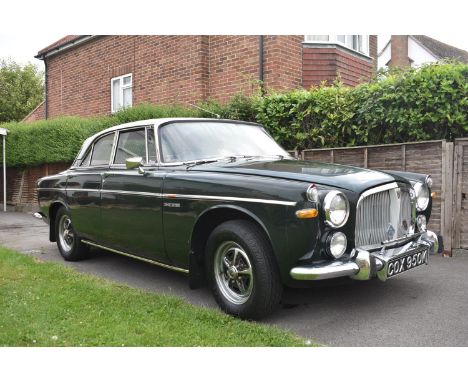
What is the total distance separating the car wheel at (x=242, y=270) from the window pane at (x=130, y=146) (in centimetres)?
152

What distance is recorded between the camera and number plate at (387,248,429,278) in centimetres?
368

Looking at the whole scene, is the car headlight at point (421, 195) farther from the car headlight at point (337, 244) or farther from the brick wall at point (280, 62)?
the brick wall at point (280, 62)

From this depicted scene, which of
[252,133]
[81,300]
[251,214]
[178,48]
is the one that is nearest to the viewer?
[251,214]

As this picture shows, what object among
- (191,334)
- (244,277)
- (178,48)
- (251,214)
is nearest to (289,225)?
(251,214)

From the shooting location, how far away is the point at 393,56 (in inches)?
842

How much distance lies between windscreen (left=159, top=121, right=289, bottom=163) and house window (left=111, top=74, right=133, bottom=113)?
9573 millimetres

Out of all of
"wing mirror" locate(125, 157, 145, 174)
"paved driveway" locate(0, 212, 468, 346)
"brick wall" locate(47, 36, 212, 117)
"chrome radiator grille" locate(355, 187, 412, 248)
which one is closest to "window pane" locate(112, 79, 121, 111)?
"brick wall" locate(47, 36, 212, 117)

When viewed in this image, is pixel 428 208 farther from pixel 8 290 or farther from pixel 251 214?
pixel 8 290

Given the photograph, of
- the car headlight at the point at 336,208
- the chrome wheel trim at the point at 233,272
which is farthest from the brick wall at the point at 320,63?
the car headlight at the point at 336,208

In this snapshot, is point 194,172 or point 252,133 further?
point 252,133

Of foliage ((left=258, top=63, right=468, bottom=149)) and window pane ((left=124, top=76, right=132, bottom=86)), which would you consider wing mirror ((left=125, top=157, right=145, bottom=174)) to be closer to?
foliage ((left=258, top=63, right=468, bottom=149))

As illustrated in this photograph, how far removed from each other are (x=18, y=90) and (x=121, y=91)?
1946 centimetres

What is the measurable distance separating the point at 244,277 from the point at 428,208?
1.94 m

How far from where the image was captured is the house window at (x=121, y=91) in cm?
1427
